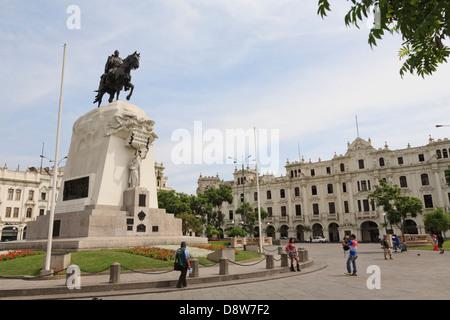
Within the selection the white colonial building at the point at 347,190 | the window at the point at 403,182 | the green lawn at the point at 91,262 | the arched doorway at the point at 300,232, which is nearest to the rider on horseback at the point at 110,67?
the green lawn at the point at 91,262

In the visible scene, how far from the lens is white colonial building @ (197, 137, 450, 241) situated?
5353 cm

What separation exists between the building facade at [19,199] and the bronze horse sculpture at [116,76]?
35189 millimetres

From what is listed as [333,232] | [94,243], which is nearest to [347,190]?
[333,232]

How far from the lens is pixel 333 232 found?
2451 inches

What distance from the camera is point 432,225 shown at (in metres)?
37.8

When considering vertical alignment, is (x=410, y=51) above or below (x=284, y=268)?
above

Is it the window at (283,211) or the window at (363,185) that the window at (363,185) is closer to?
the window at (363,185)

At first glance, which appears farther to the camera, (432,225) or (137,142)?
(432,225)

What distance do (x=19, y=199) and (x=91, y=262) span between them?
169 feet

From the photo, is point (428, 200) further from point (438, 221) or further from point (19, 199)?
point (19, 199)

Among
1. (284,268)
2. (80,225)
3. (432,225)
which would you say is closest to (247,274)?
(284,268)
